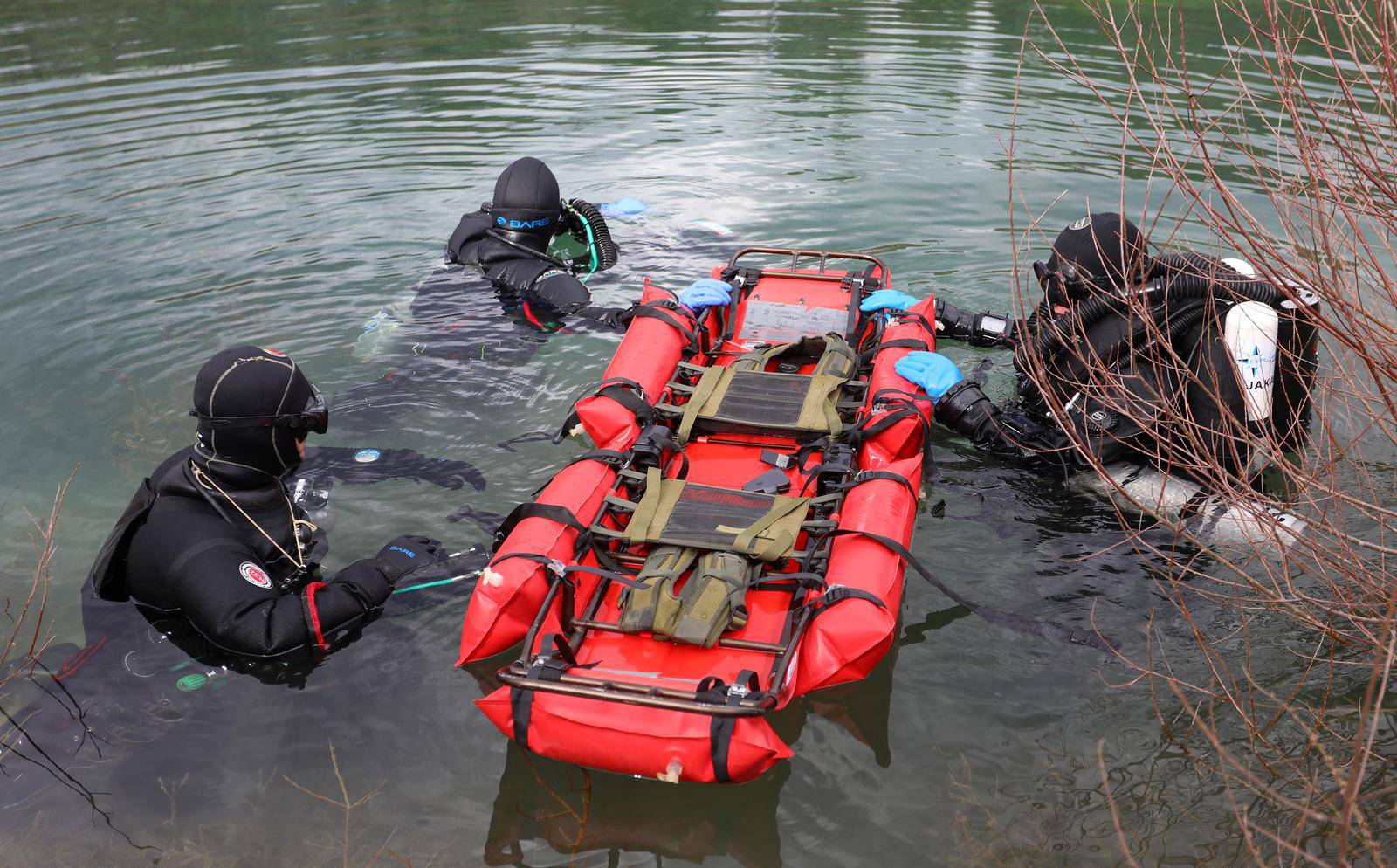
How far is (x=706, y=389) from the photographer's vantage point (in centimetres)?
529

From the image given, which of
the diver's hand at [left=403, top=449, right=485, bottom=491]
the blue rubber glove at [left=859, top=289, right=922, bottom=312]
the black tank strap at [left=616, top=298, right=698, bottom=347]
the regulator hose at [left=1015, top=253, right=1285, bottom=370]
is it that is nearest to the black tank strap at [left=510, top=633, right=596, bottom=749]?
the diver's hand at [left=403, top=449, right=485, bottom=491]

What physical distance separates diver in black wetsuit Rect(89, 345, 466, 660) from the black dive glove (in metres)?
0.06

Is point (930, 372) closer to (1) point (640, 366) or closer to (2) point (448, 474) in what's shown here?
(1) point (640, 366)

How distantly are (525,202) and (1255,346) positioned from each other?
491 centimetres

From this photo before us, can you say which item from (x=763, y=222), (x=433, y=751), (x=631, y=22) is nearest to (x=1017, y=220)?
(x=763, y=222)

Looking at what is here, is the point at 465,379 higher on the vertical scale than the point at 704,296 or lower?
lower

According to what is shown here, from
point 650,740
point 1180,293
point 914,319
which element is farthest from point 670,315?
point 650,740

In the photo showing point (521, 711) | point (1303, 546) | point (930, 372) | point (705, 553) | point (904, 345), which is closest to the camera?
point (521, 711)

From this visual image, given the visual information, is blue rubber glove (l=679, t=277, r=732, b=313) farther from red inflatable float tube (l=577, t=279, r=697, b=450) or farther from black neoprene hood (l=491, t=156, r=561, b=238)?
black neoprene hood (l=491, t=156, r=561, b=238)

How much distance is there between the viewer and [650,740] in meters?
3.25

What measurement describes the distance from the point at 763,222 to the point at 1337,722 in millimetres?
6361

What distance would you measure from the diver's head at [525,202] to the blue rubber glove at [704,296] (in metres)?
1.76

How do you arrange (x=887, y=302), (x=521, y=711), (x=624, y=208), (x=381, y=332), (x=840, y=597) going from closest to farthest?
(x=521, y=711) < (x=840, y=597) < (x=887, y=302) < (x=381, y=332) < (x=624, y=208)

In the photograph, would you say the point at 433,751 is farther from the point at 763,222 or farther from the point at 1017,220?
the point at 1017,220
